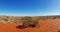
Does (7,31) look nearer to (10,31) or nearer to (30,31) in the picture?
(10,31)

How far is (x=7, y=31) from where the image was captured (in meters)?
→ 13.2

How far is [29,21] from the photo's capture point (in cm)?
1662

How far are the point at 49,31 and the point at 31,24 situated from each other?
4.00 m

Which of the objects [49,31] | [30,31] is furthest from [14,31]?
[49,31]

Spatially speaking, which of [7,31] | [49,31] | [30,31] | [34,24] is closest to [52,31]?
[49,31]

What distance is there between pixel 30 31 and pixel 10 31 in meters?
2.08

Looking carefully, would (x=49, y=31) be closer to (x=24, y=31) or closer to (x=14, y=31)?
(x=24, y=31)

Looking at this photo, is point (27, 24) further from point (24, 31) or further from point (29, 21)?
point (24, 31)

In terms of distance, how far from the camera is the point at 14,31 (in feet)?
43.3

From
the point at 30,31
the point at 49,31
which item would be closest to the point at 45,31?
the point at 49,31

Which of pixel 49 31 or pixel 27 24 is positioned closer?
pixel 49 31

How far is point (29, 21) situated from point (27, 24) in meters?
0.61

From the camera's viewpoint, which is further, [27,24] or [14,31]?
[27,24]

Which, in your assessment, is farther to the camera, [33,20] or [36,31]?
[33,20]
